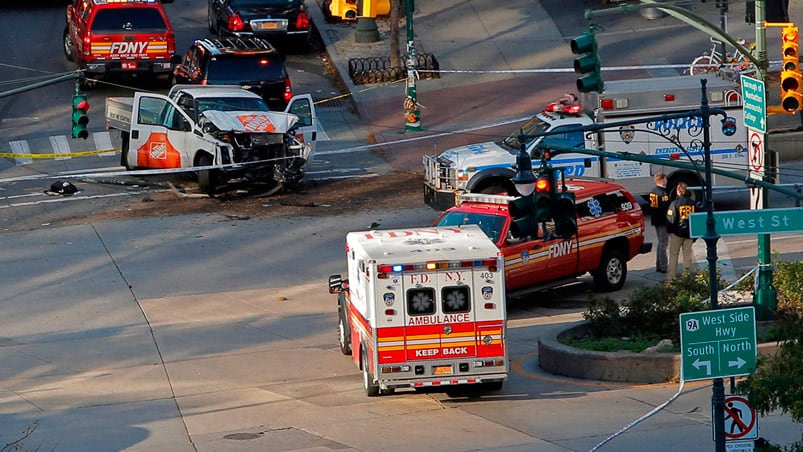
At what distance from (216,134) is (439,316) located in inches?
→ 485

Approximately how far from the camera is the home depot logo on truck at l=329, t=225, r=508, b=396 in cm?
1717

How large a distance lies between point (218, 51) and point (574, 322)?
585 inches

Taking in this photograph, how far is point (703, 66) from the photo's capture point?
3103 centimetres

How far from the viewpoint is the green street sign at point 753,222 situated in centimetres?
1406

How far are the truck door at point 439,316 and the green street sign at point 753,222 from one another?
369 centimetres

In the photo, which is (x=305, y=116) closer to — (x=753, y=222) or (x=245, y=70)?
(x=245, y=70)

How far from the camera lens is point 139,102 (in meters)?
29.6

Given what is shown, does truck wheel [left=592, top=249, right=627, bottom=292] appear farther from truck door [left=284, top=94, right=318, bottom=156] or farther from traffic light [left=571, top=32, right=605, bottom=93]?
truck door [left=284, top=94, right=318, bottom=156]

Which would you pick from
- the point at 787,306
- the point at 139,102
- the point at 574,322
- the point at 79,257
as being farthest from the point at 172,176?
the point at 787,306

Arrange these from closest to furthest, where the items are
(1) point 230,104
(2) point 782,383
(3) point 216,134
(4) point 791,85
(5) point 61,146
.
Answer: (2) point 782,383 < (4) point 791,85 < (3) point 216,134 < (1) point 230,104 < (5) point 61,146

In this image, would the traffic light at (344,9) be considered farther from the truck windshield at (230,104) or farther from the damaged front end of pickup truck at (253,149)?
the truck windshield at (230,104)

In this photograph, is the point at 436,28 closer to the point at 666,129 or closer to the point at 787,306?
the point at 666,129

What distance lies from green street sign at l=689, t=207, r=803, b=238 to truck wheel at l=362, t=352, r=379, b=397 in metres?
4.96

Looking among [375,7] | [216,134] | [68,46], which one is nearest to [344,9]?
[216,134]
